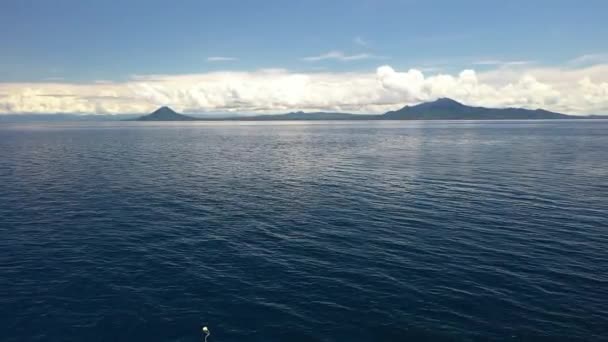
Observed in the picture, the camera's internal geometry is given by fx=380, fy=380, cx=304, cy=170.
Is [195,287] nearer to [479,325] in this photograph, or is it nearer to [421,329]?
[421,329]

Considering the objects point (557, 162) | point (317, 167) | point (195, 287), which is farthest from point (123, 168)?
point (557, 162)

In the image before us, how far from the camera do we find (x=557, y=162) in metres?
120

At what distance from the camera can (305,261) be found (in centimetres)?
4388

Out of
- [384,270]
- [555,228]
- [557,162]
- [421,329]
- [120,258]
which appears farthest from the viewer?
[557,162]

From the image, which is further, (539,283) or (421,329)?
(539,283)

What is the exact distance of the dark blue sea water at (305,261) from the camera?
31.4m

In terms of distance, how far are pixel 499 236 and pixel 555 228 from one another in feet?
32.2

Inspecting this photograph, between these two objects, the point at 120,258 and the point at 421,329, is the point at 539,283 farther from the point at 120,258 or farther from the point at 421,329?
the point at 120,258

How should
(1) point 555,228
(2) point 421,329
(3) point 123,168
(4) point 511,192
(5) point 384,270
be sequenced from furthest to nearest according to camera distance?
(3) point 123,168
(4) point 511,192
(1) point 555,228
(5) point 384,270
(2) point 421,329

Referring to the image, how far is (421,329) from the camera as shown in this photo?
30.8m

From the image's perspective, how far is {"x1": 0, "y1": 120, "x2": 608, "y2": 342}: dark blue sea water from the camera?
31375mm

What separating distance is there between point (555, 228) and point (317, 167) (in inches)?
2816

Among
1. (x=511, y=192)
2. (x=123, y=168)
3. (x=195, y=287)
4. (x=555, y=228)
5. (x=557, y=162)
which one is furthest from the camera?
(x=557, y=162)

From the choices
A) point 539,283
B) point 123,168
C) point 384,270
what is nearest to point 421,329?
point 384,270
